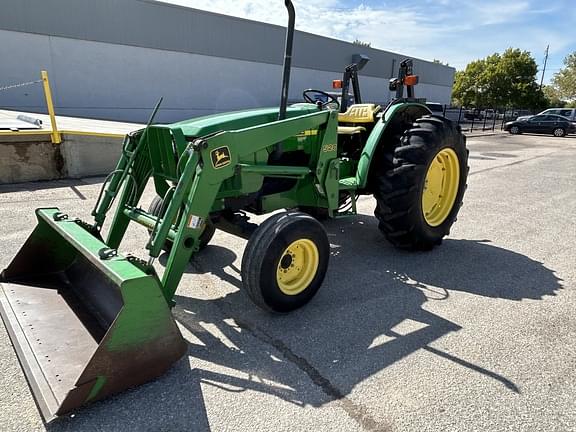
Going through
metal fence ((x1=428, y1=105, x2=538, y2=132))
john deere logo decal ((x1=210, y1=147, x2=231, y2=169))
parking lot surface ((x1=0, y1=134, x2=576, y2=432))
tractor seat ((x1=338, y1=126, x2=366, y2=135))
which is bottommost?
parking lot surface ((x1=0, y1=134, x2=576, y2=432))

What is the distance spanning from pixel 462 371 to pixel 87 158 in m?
7.34

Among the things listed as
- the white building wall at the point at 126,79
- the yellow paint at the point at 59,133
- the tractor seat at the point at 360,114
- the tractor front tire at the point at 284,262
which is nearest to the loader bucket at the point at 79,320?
the tractor front tire at the point at 284,262

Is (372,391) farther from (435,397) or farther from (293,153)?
(293,153)

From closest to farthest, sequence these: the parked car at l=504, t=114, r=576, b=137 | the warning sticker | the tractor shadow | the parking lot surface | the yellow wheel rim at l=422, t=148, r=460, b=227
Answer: the parking lot surface
the tractor shadow
the warning sticker
the yellow wheel rim at l=422, t=148, r=460, b=227
the parked car at l=504, t=114, r=576, b=137

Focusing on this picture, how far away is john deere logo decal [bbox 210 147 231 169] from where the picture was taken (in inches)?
108

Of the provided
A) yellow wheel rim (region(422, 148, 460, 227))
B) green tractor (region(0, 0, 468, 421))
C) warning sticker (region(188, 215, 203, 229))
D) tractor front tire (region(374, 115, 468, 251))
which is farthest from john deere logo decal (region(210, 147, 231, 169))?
yellow wheel rim (region(422, 148, 460, 227))

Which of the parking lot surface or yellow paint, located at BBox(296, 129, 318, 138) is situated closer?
the parking lot surface

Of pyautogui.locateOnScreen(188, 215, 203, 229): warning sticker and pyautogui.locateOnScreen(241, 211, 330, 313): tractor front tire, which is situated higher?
pyautogui.locateOnScreen(188, 215, 203, 229): warning sticker

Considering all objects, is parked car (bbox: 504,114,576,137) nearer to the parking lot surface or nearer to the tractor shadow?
the parking lot surface

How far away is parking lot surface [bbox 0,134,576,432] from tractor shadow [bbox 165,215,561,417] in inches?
0.4

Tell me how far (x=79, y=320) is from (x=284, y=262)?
1399mm

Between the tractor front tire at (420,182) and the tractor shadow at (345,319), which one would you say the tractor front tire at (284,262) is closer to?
the tractor shadow at (345,319)

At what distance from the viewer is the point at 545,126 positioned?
22266 mm

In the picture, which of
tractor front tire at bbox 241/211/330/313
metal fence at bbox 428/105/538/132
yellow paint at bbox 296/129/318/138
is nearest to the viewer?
tractor front tire at bbox 241/211/330/313
